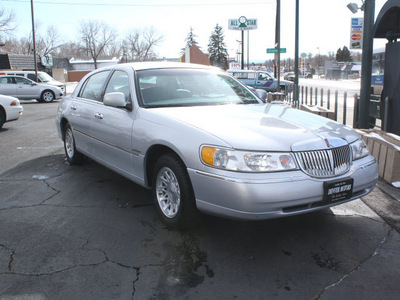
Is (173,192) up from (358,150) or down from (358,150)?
down

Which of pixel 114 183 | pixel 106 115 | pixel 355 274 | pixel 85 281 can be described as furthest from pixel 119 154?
pixel 355 274

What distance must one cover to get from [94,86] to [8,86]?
58.8ft

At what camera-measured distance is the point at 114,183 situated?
5.36m

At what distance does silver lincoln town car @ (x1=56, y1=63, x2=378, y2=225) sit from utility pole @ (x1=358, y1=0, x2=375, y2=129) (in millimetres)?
3691

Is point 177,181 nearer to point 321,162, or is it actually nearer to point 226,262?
point 226,262

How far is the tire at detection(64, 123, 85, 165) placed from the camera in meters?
6.12

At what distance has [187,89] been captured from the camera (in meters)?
4.49

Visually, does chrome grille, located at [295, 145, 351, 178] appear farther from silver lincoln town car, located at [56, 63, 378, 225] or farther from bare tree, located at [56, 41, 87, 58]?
bare tree, located at [56, 41, 87, 58]

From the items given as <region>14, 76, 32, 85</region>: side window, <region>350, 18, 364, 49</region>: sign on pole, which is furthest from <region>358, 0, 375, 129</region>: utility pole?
<region>14, 76, 32, 85</region>: side window

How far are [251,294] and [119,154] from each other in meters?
2.31

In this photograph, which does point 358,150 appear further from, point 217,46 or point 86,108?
point 217,46

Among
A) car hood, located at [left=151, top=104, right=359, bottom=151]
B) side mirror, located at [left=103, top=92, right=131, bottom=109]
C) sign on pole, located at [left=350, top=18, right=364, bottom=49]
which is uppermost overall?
sign on pole, located at [left=350, top=18, right=364, bottom=49]

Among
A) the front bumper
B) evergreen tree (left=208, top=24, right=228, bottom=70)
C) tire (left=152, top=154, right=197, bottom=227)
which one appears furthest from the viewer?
evergreen tree (left=208, top=24, right=228, bottom=70)

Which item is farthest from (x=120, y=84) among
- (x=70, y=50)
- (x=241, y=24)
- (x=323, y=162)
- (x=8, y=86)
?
(x=70, y=50)
